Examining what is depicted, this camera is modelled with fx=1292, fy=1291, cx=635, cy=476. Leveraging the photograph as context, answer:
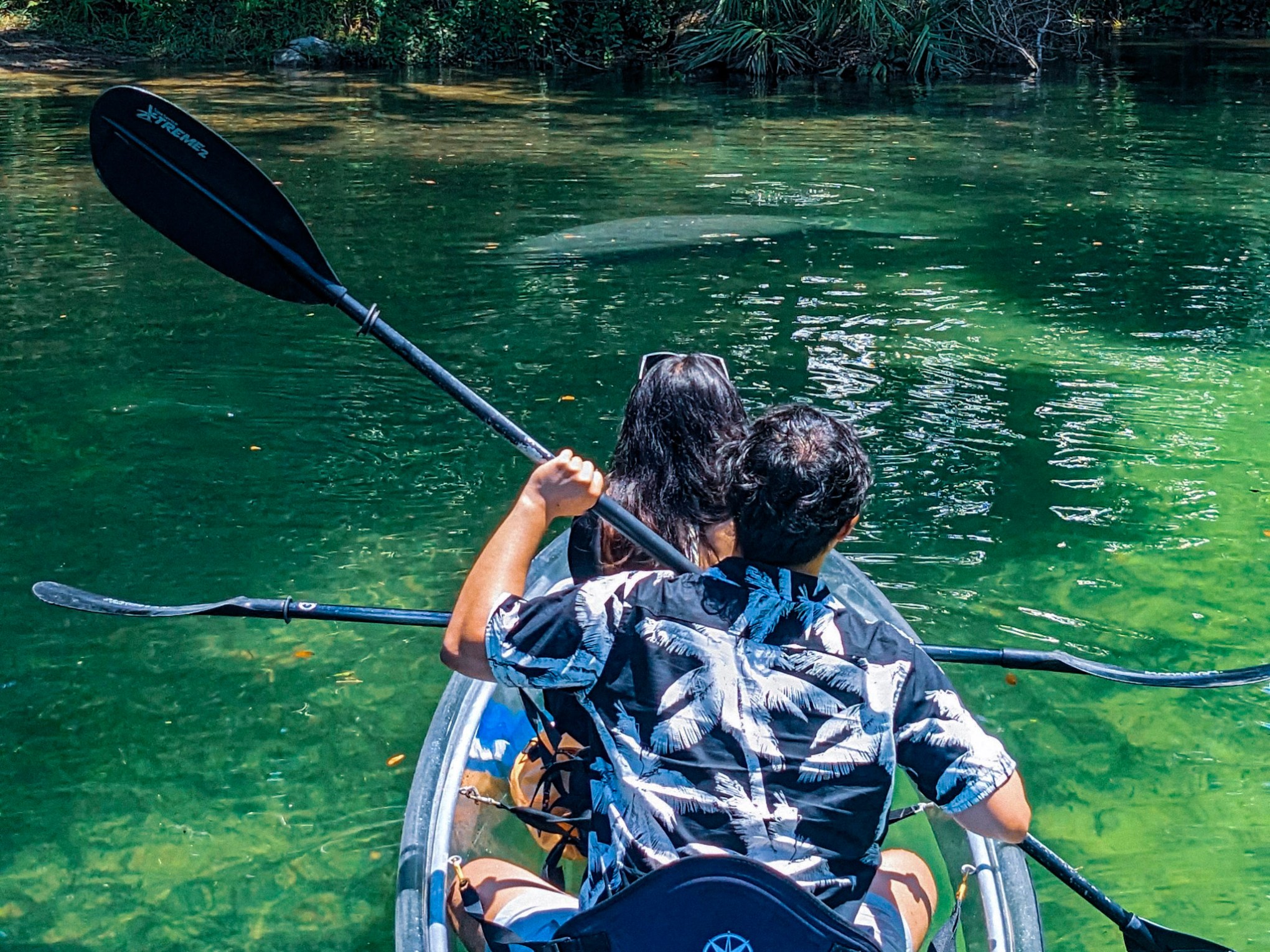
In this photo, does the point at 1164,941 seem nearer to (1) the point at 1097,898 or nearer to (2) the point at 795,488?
(1) the point at 1097,898

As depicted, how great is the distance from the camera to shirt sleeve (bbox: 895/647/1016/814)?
6.23 ft

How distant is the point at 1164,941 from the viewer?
2.55 m

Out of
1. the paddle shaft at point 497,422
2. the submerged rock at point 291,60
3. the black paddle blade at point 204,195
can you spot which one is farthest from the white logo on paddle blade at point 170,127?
the submerged rock at point 291,60

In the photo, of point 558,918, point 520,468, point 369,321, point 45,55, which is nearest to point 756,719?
point 558,918

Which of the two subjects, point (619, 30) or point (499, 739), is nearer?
point (499, 739)

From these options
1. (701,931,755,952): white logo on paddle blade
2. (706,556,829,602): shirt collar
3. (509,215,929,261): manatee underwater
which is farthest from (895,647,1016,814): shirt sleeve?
(509,215,929,261): manatee underwater

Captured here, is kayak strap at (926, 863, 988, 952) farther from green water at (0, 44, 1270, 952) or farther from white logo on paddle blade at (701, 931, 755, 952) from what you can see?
green water at (0, 44, 1270, 952)

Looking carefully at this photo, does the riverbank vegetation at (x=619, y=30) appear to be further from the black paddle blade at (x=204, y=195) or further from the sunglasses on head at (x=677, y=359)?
the black paddle blade at (x=204, y=195)

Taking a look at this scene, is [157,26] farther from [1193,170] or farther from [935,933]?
[935,933]

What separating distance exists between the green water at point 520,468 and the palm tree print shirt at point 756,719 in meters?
1.43

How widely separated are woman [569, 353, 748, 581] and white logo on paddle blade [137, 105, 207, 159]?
1.21 meters

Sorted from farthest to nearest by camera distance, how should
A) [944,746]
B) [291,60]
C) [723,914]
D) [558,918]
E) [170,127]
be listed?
1. [291,60]
2. [170,127]
3. [558,918]
4. [944,746]
5. [723,914]

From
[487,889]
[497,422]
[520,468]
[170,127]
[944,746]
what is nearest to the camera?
[944,746]

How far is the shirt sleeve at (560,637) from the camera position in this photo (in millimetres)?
1938
